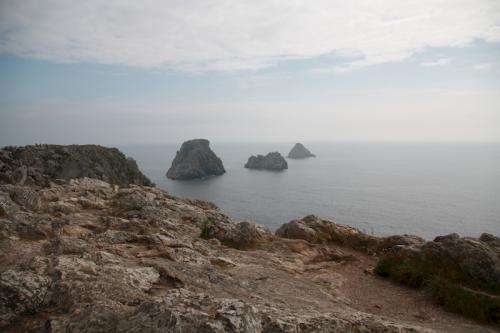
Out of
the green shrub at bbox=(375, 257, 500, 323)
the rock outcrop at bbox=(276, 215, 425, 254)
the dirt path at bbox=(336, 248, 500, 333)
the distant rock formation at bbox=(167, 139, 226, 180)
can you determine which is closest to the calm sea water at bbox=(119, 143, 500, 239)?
the distant rock formation at bbox=(167, 139, 226, 180)

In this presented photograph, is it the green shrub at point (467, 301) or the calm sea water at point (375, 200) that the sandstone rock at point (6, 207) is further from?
the calm sea water at point (375, 200)

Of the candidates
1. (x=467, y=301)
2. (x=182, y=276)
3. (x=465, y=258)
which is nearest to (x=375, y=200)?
(x=465, y=258)

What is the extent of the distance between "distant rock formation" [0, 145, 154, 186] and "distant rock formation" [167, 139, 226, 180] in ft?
241

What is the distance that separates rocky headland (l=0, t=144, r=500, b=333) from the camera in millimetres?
6625

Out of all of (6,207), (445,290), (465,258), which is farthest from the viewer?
(6,207)

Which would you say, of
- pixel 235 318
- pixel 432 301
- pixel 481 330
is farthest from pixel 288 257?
pixel 235 318

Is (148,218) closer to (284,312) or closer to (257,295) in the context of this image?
(257,295)

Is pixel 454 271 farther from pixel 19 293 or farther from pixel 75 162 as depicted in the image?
pixel 75 162

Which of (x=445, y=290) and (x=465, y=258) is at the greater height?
(x=465, y=258)

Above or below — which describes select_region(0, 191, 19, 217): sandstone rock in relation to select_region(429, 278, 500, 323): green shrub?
above

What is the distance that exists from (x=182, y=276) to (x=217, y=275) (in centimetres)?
132

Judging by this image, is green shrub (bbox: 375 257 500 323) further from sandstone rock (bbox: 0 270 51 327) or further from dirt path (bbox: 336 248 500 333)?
sandstone rock (bbox: 0 270 51 327)

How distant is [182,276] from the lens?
9.56 m

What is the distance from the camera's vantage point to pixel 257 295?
947cm
